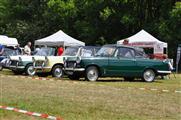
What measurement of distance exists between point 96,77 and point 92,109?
11.0 m

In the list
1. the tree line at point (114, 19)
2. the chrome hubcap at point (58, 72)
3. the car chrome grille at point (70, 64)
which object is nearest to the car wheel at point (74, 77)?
the car chrome grille at point (70, 64)

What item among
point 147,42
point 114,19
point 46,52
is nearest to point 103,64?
point 46,52

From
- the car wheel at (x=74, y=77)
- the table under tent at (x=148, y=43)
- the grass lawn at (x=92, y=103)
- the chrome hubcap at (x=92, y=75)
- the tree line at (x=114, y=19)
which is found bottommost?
the grass lawn at (x=92, y=103)

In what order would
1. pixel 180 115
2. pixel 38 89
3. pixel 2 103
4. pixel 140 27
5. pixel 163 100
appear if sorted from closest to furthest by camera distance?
1. pixel 180 115
2. pixel 2 103
3. pixel 163 100
4. pixel 38 89
5. pixel 140 27

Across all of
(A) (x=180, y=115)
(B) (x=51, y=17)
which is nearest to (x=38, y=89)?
(A) (x=180, y=115)

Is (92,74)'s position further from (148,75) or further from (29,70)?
Answer: (29,70)

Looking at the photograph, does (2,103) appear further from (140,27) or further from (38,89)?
(140,27)

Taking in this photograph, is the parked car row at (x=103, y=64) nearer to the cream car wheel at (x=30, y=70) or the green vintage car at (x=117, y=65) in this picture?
the green vintage car at (x=117, y=65)

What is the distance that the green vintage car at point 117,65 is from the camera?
22.3 m

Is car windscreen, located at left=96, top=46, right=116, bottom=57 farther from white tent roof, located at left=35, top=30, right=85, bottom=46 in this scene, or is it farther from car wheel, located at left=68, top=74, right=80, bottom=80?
white tent roof, located at left=35, top=30, right=85, bottom=46

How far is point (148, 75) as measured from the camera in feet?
77.4

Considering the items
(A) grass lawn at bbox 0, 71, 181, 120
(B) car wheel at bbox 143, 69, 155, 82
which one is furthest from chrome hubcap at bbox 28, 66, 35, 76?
(A) grass lawn at bbox 0, 71, 181, 120

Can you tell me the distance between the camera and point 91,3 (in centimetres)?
4862

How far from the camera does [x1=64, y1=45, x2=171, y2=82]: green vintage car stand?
73.3ft
